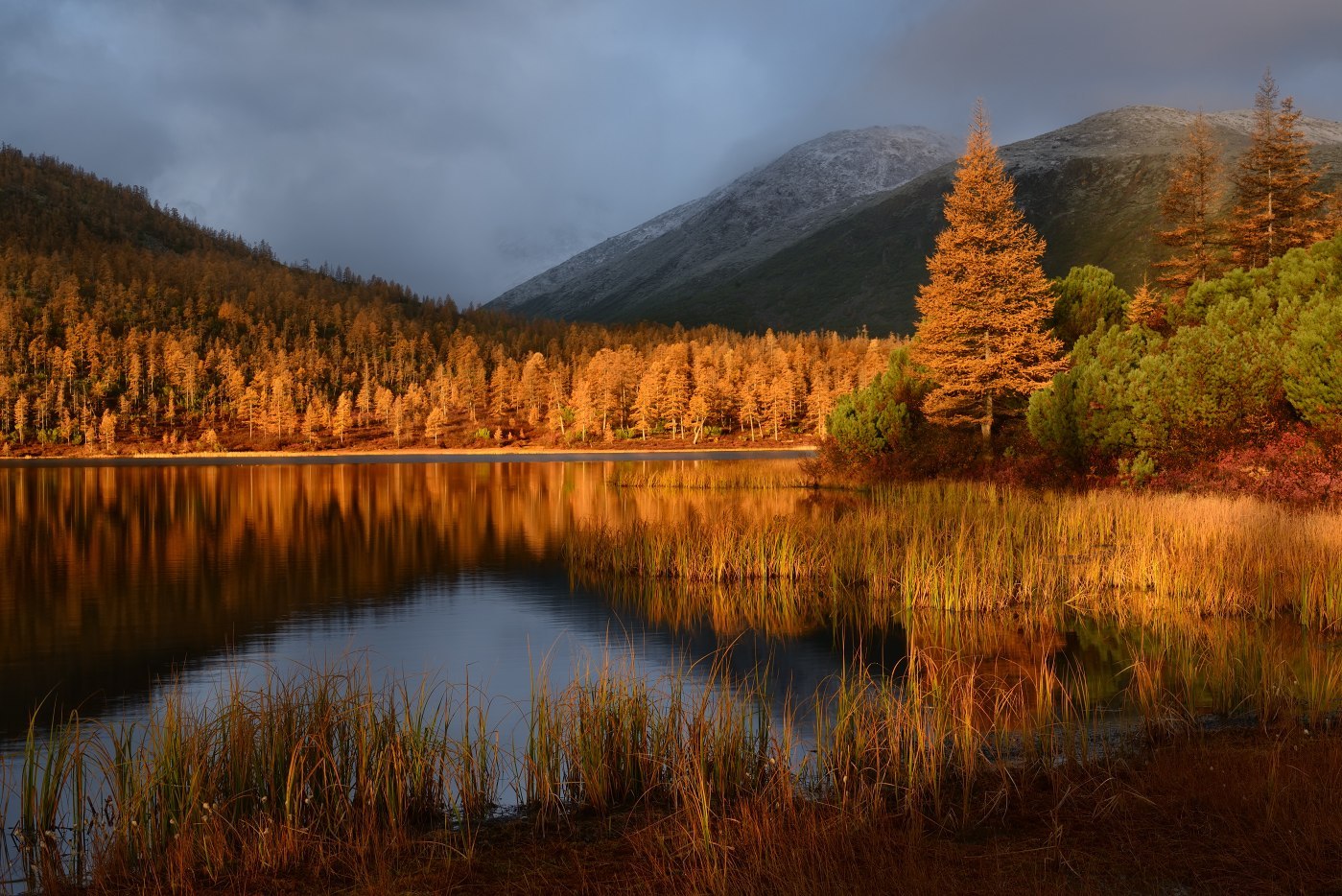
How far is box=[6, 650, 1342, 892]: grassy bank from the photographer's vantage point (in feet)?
19.4

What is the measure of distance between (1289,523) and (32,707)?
68.7ft

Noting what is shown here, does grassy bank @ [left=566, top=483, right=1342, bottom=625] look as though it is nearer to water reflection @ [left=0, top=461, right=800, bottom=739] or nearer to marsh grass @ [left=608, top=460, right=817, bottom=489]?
water reflection @ [left=0, top=461, right=800, bottom=739]

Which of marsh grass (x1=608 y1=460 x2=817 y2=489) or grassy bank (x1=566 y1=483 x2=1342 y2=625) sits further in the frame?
marsh grass (x1=608 y1=460 x2=817 y2=489)

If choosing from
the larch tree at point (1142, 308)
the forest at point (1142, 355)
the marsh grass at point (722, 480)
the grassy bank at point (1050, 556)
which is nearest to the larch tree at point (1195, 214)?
the forest at point (1142, 355)

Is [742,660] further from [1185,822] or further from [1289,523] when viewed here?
[1289,523]

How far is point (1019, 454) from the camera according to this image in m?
36.4

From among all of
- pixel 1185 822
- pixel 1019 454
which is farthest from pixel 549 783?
pixel 1019 454

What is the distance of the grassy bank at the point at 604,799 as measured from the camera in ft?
19.4

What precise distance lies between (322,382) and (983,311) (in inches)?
5534

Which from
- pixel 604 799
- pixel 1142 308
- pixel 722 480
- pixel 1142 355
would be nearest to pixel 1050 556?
pixel 604 799

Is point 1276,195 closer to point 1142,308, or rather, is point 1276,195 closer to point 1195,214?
point 1195,214

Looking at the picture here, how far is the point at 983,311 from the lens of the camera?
135ft

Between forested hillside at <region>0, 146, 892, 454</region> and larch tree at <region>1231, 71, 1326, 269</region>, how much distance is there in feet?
221

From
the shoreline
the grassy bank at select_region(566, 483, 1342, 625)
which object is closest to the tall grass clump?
the grassy bank at select_region(566, 483, 1342, 625)
